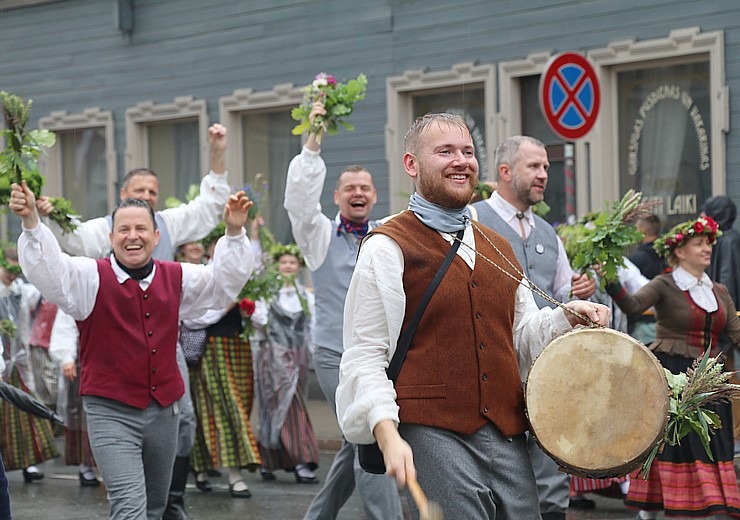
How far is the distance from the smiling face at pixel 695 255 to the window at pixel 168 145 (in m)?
9.78

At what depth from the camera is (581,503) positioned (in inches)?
387

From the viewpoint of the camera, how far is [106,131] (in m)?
18.6

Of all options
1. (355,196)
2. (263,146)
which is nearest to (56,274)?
(355,196)

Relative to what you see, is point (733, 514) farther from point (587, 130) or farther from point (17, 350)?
point (17, 350)

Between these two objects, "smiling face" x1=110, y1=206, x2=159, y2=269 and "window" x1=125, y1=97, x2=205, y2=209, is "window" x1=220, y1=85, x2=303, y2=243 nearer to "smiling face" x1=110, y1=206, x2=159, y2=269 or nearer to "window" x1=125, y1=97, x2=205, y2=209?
"window" x1=125, y1=97, x2=205, y2=209

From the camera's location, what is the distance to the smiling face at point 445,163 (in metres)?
4.77

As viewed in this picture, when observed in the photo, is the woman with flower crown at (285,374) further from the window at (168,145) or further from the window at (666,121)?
the window at (168,145)

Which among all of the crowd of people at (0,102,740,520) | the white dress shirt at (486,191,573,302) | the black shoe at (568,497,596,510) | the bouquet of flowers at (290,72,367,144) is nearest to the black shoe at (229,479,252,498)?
the crowd of people at (0,102,740,520)

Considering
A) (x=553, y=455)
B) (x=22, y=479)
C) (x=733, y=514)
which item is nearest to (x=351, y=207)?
(x=733, y=514)

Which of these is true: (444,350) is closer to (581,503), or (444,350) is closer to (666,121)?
(581,503)

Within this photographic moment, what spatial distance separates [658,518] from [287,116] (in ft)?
29.2

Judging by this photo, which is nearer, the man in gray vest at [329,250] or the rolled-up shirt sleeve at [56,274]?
the rolled-up shirt sleeve at [56,274]

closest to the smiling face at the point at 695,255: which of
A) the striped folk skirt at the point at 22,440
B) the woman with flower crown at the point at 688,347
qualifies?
the woman with flower crown at the point at 688,347

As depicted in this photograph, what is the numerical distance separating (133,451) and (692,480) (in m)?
3.55
